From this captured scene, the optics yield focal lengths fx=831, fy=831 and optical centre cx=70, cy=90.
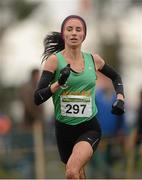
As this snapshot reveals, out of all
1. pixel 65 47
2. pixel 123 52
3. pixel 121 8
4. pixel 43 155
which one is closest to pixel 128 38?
pixel 121 8

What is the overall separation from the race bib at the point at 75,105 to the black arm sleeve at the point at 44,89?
0.90 feet

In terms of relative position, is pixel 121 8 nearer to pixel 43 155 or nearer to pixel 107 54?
pixel 107 54

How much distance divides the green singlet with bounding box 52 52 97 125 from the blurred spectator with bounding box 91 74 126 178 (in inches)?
188

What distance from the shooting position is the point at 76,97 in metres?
8.12

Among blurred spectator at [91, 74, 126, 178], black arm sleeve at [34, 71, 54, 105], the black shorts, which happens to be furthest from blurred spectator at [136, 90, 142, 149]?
black arm sleeve at [34, 71, 54, 105]

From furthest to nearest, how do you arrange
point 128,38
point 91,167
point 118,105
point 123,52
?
point 123,52, point 128,38, point 91,167, point 118,105

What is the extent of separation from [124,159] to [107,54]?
33.9 metres

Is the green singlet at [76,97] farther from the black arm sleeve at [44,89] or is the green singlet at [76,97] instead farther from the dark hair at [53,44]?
the dark hair at [53,44]

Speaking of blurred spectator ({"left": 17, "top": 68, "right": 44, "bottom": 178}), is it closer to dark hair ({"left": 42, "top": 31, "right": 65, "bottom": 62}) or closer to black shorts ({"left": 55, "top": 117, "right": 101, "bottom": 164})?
dark hair ({"left": 42, "top": 31, "right": 65, "bottom": 62})

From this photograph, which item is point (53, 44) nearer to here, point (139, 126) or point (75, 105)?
point (75, 105)

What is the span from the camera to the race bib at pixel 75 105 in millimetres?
8125

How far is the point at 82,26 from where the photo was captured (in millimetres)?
8258

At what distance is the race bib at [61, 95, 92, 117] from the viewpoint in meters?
8.12

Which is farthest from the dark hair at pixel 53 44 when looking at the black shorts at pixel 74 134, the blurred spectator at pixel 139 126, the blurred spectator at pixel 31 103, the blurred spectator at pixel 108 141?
the blurred spectator at pixel 139 126
